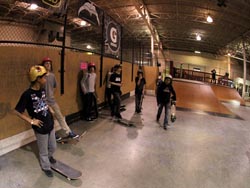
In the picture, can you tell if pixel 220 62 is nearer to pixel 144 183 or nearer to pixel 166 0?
pixel 166 0

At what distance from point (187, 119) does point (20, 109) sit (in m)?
5.54

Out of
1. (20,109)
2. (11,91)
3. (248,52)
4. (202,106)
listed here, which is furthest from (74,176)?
(248,52)

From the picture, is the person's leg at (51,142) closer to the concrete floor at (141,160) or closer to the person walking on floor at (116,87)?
the concrete floor at (141,160)

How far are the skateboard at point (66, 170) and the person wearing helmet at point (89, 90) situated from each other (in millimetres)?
2465

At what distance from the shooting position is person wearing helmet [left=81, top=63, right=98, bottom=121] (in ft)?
17.3

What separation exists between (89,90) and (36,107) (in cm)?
276

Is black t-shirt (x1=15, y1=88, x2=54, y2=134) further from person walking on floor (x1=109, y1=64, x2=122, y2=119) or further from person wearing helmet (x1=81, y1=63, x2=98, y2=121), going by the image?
person walking on floor (x1=109, y1=64, x2=122, y2=119)

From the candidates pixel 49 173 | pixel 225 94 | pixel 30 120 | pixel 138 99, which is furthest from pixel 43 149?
pixel 225 94

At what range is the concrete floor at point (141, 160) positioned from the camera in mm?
2781

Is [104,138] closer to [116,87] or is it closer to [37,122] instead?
[116,87]

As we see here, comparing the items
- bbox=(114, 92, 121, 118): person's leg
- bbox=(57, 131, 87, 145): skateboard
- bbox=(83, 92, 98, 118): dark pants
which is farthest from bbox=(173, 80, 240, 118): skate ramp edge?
bbox=(57, 131, 87, 145): skateboard

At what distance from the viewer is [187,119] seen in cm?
695

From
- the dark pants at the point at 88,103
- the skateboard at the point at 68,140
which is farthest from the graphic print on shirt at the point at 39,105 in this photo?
the dark pants at the point at 88,103

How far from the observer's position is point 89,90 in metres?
5.33
